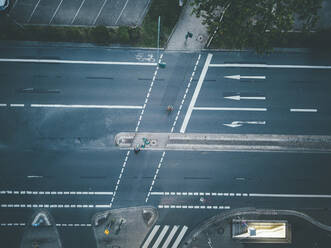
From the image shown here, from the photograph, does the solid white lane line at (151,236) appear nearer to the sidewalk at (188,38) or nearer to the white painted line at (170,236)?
the white painted line at (170,236)

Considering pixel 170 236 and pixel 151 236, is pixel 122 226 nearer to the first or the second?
pixel 151 236


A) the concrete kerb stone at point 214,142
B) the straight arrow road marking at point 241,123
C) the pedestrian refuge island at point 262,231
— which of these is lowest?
the pedestrian refuge island at point 262,231

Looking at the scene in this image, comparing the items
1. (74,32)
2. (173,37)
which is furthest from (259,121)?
(74,32)

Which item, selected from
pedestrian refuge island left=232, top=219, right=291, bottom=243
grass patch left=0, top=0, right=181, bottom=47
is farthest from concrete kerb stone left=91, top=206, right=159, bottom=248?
grass patch left=0, top=0, right=181, bottom=47

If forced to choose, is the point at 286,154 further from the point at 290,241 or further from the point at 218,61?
the point at 218,61

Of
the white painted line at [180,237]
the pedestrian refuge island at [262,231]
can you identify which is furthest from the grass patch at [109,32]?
the pedestrian refuge island at [262,231]

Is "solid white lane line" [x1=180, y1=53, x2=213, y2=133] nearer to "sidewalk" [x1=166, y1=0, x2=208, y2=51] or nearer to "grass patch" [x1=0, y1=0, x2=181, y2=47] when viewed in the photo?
"sidewalk" [x1=166, y1=0, x2=208, y2=51]
